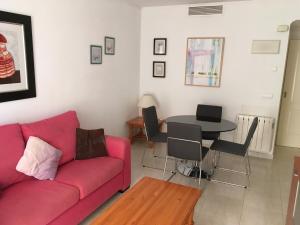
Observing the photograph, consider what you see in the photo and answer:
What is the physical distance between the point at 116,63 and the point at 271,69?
2.47 m

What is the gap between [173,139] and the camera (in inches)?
122

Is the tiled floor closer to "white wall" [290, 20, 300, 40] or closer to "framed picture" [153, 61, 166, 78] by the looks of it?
"framed picture" [153, 61, 166, 78]

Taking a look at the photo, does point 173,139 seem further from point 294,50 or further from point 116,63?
point 294,50

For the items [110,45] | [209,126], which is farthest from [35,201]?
[110,45]

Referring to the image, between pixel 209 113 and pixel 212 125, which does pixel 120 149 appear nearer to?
pixel 212 125

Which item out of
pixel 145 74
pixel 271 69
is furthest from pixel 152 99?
pixel 271 69

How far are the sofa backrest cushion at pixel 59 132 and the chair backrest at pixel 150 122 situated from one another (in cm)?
104

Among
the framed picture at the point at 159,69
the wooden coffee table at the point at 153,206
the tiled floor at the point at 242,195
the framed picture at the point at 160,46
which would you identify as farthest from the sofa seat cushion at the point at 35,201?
the framed picture at the point at 160,46

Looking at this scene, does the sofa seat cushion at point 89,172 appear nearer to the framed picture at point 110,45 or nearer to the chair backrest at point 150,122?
the chair backrest at point 150,122

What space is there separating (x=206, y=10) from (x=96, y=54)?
1981mm

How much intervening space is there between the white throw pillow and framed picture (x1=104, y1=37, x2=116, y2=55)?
6.57 feet

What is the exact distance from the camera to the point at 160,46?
4.79 metres

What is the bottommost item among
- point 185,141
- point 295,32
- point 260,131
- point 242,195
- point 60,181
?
point 242,195

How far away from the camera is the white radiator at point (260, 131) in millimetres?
4125
